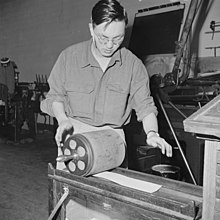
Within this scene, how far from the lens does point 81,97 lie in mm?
1456

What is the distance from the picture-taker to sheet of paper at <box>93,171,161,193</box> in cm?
112

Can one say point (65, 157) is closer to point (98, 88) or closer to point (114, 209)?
point (114, 209)

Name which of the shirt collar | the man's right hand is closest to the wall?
the shirt collar

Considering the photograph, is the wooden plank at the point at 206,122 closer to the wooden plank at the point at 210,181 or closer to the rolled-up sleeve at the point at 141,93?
the wooden plank at the point at 210,181

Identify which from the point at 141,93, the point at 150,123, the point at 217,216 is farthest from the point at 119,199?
the point at 141,93

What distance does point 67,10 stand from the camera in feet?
18.7

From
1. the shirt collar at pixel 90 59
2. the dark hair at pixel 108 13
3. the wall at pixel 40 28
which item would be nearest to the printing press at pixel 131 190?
the shirt collar at pixel 90 59

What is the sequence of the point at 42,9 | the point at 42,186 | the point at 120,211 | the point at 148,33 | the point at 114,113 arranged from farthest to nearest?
1. the point at 42,9
2. the point at 148,33
3. the point at 42,186
4. the point at 114,113
5. the point at 120,211

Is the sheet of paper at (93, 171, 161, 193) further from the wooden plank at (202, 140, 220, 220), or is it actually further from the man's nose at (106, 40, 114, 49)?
the man's nose at (106, 40, 114, 49)

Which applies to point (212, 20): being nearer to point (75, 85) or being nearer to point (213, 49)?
point (213, 49)

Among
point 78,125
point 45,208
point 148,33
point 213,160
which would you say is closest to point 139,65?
point 78,125

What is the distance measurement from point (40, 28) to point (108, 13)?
207 inches

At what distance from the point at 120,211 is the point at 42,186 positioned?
2258 mm

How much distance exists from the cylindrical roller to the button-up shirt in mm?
176
